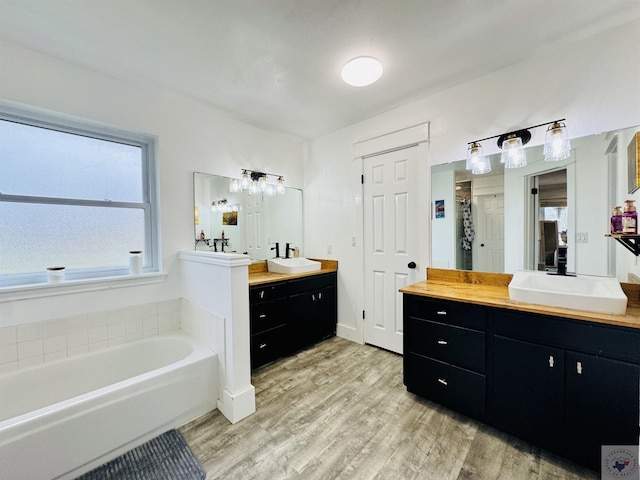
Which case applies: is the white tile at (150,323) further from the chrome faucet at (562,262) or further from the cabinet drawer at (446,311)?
the chrome faucet at (562,262)

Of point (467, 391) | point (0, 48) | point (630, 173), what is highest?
point (0, 48)

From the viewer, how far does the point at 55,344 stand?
1.86 metres

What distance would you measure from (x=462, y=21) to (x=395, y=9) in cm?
44

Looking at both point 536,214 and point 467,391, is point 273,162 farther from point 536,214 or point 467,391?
point 467,391

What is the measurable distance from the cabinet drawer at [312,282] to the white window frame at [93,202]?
3.98 ft

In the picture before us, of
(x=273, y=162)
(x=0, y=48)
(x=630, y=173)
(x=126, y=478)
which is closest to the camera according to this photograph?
(x=126, y=478)

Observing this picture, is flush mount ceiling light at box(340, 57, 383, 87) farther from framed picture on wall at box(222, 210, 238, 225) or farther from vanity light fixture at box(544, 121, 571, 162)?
framed picture on wall at box(222, 210, 238, 225)

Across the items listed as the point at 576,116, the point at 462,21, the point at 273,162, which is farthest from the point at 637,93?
the point at 273,162

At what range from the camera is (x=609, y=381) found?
129 centimetres

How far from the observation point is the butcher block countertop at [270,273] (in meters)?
2.53

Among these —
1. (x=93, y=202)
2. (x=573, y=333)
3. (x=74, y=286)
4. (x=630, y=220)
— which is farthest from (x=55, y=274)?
(x=630, y=220)

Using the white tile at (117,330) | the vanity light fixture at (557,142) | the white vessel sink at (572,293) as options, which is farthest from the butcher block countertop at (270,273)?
the vanity light fixture at (557,142)

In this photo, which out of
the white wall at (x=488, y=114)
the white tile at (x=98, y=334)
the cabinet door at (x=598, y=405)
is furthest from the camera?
the white tile at (x=98, y=334)

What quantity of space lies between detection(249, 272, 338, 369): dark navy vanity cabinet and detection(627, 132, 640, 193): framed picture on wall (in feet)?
8.03
